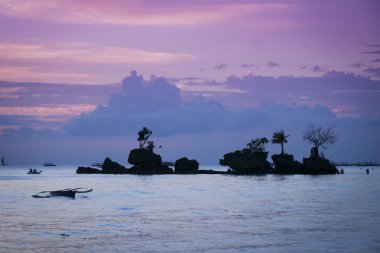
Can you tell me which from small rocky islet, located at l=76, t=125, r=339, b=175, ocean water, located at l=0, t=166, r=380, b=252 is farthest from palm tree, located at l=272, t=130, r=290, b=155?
ocean water, located at l=0, t=166, r=380, b=252

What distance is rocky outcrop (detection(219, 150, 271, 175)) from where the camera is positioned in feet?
580

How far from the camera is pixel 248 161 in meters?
178

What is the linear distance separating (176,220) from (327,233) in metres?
14.7

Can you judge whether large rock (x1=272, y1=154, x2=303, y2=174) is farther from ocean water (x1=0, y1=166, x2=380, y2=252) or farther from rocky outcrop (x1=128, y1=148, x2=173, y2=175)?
ocean water (x1=0, y1=166, x2=380, y2=252)

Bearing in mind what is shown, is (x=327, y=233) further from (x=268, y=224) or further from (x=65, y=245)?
(x=65, y=245)

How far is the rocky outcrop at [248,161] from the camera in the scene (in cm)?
17675

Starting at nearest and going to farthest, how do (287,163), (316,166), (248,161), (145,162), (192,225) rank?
(192,225)
(316,166)
(287,163)
(248,161)
(145,162)

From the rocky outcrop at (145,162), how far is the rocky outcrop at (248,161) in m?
21.8

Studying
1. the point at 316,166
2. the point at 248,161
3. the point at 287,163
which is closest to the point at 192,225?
the point at 316,166

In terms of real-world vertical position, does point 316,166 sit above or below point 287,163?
below

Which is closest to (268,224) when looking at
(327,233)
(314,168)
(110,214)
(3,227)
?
(327,233)

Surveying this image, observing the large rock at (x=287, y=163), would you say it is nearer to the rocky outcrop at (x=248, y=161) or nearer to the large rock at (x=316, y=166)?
the large rock at (x=316, y=166)

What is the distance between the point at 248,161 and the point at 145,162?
33.6 m

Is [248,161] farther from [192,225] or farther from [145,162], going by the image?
[192,225]
